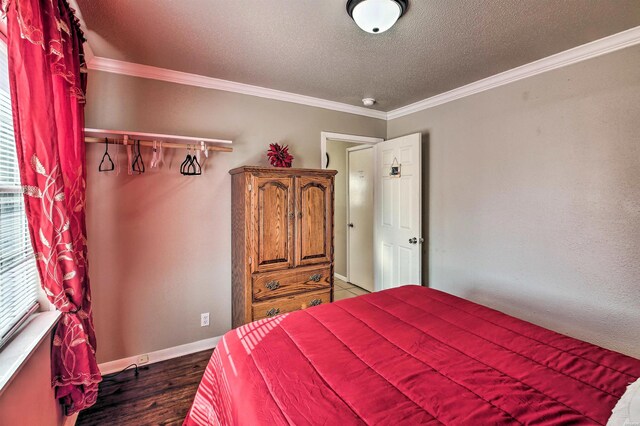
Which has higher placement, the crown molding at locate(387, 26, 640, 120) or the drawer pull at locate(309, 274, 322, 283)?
the crown molding at locate(387, 26, 640, 120)

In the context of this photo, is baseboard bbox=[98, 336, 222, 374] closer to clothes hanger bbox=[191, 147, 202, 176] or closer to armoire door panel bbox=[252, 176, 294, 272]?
armoire door panel bbox=[252, 176, 294, 272]

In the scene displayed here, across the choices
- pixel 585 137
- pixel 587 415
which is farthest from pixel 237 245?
pixel 585 137

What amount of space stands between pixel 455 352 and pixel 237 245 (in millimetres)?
1950

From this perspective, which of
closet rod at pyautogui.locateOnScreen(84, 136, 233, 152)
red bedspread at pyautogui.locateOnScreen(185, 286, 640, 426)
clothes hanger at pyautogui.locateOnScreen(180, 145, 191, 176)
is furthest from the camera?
clothes hanger at pyautogui.locateOnScreen(180, 145, 191, 176)

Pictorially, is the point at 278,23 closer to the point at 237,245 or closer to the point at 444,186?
the point at 237,245

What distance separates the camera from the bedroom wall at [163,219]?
7.70 feet

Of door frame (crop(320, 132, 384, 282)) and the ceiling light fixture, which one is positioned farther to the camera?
door frame (crop(320, 132, 384, 282))

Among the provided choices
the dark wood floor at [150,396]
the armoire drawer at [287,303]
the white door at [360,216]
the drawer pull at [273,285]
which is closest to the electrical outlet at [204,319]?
the dark wood floor at [150,396]

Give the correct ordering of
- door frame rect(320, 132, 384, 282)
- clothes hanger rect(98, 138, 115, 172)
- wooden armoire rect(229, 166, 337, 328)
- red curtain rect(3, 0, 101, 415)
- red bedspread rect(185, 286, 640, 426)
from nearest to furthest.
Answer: red bedspread rect(185, 286, 640, 426)
red curtain rect(3, 0, 101, 415)
clothes hanger rect(98, 138, 115, 172)
wooden armoire rect(229, 166, 337, 328)
door frame rect(320, 132, 384, 282)

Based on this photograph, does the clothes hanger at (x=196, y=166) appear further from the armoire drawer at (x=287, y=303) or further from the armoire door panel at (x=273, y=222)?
the armoire drawer at (x=287, y=303)

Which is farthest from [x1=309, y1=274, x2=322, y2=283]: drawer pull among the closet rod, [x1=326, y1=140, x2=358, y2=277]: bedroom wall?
[x1=326, y1=140, x2=358, y2=277]: bedroom wall

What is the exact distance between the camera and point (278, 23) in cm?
185

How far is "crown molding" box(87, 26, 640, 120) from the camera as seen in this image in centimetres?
205

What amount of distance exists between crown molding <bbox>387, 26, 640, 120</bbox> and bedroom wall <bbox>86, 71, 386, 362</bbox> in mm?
1799
